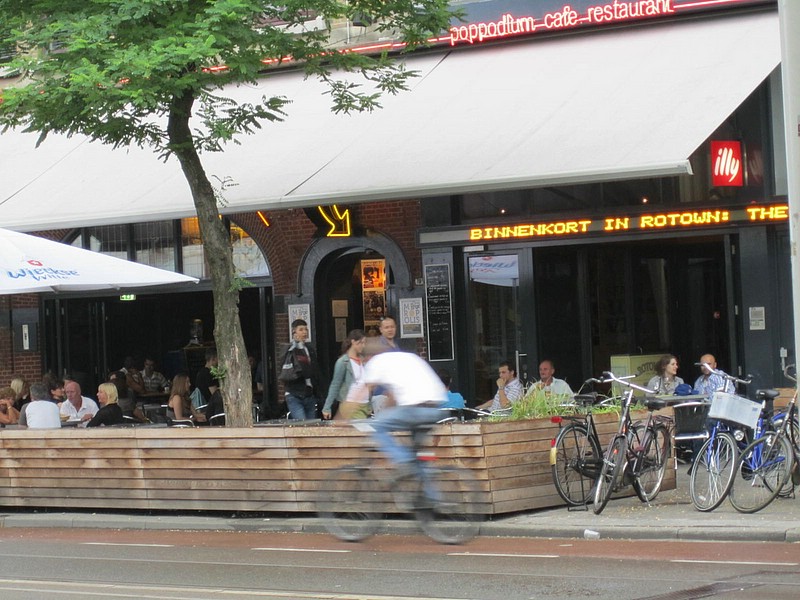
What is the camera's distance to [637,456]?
38.4 feet

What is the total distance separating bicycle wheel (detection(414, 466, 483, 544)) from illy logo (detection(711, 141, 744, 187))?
5795 mm

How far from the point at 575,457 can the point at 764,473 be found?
1.58m

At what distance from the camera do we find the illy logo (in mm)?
14719

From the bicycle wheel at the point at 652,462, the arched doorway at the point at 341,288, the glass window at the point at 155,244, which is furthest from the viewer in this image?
the glass window at the point at 155,244

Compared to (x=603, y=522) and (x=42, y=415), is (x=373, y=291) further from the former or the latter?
(x=603, y=522)

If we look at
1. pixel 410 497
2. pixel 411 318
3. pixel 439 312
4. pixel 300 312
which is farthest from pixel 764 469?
pixel 300 312

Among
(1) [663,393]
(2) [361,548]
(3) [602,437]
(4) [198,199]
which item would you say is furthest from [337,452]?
(1) [663,393]

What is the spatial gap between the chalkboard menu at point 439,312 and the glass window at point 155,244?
14.2 feet

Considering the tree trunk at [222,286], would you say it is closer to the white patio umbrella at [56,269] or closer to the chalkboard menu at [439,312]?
the white patio umbrella at [56,269]

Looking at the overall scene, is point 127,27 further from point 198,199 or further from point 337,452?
point 337,452

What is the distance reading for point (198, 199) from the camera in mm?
13555

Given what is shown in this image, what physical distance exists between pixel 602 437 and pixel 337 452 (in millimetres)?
2460

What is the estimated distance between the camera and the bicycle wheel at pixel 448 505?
397 inches

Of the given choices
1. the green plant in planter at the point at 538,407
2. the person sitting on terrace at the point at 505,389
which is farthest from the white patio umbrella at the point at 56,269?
the green plant in planter at the point at 538,407
